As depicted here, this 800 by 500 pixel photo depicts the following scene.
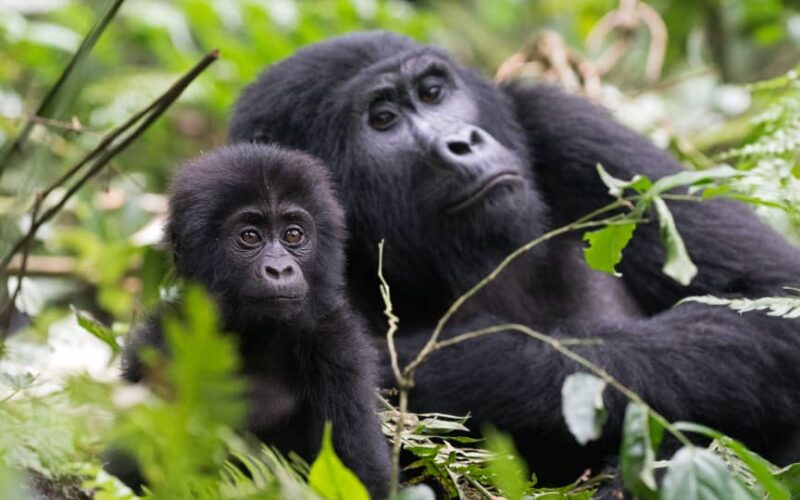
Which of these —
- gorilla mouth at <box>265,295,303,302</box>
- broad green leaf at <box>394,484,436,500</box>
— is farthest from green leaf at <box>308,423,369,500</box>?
gorilla mouth at <box>265,295,303,302</box>

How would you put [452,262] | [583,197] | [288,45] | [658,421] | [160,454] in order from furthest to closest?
[288,45], [583,197], [452,262], [658,421], [160,454]

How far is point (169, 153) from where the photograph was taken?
24.8 ft

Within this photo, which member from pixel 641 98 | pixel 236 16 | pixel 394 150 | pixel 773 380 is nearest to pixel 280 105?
pixel 394 150

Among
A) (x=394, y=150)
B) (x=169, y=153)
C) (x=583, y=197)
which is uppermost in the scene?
(x=394, y=150)

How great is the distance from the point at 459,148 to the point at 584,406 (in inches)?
74.0

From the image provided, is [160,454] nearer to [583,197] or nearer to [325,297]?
[325,297]

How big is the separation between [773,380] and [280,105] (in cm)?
187

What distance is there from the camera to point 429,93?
13.2ft

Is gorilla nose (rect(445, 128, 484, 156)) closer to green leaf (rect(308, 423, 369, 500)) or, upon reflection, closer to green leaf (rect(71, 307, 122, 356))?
green leaf (rect(71, 307, 122, 356))

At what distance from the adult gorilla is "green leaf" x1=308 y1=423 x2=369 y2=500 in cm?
160

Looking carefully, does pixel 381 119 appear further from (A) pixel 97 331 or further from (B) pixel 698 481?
(B) pixel 698 481

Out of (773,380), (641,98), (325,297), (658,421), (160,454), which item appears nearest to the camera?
(160,454)

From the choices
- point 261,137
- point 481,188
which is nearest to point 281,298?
point 481,188

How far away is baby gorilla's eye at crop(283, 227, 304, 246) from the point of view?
284 cm
